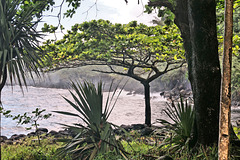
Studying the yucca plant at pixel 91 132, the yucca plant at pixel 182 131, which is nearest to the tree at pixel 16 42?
the yucca plant at pixel 91 132

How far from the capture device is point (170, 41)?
23.0ft

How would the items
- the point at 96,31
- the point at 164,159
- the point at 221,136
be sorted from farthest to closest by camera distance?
the point at 96,31 < the point at 164,159 < the point at 221,136

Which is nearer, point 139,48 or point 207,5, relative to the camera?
point 207,5

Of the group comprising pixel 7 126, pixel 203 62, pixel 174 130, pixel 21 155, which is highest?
pixel 203 62

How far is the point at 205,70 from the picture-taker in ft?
10.5

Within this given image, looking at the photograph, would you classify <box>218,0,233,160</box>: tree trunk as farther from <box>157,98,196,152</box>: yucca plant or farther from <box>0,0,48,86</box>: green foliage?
<box>0,0,48,86</box>: green foliage

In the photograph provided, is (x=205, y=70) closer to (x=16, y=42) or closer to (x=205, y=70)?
(x=205, y=70)

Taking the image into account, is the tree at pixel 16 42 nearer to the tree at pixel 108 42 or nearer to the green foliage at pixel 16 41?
the green foliage at pixel 16 41

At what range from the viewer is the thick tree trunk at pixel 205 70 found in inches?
126

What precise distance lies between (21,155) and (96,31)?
450 cm

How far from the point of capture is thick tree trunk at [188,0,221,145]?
3.19 metres

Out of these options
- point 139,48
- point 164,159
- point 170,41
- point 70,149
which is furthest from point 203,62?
point 139,48

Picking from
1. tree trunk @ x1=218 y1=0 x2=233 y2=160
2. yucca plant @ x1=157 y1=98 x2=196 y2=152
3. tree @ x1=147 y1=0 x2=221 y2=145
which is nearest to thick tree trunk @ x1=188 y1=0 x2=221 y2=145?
tree @ x1=147 y1=0 x2=221 y2=145

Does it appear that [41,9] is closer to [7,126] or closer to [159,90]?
[7,126]
